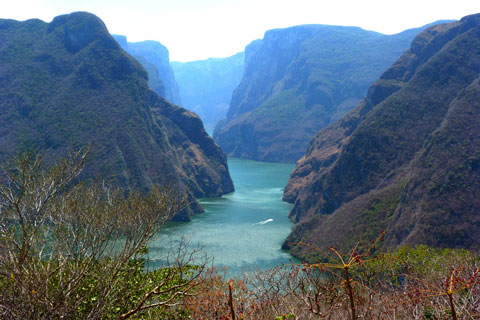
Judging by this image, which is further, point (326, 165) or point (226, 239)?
point (326, 165)

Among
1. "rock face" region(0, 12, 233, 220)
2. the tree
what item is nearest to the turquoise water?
"rock face" region(0, 12, 233, 220)

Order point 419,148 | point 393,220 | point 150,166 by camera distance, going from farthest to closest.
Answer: point 150,166
point 419,148
point 393,220

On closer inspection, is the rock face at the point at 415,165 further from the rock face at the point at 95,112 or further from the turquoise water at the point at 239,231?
the rock face at the point at 95,112

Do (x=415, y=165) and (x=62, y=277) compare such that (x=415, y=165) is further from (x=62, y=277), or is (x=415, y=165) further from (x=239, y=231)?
(x=62, y=277)

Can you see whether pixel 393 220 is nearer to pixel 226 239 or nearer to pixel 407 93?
pixel 226 239

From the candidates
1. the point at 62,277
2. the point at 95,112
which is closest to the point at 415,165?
the point at 62,277

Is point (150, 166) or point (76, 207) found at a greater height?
point (76, 207)

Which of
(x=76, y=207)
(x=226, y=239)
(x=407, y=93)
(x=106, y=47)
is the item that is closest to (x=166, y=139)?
(x=106, y=47)
